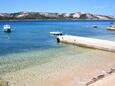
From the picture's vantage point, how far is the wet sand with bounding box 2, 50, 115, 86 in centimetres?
1348

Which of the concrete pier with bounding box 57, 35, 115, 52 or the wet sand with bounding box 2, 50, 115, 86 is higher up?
the wet sand with bounding box 2, 50, 115, 86

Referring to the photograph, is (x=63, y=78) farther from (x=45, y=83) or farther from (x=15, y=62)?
(x=15, y=62)

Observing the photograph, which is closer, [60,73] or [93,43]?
[60,73]

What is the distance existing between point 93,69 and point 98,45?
10.0 m

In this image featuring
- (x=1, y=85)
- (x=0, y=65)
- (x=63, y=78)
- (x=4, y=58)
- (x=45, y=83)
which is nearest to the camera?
(x=1, y=85)

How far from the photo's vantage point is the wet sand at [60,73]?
13.5 meters

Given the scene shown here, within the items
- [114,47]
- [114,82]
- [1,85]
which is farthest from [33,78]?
[114,47]

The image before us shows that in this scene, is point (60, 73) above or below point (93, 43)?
above

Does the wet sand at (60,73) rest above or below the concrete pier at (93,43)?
above

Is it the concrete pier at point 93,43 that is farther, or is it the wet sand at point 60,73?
the concrete pier at point 93,43

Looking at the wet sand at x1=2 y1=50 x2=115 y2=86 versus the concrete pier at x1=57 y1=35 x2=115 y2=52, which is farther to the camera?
the concrete pier at x1=57 y1=35 x2=115 y2=52

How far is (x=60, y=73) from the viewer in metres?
15.4

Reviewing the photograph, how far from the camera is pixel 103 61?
63.1 feet

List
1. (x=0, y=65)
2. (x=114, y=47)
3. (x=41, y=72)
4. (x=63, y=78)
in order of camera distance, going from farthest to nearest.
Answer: (x=114, y=47)
(x=0, y=65)
(x=41, y=72)
(x=63, y=78)
